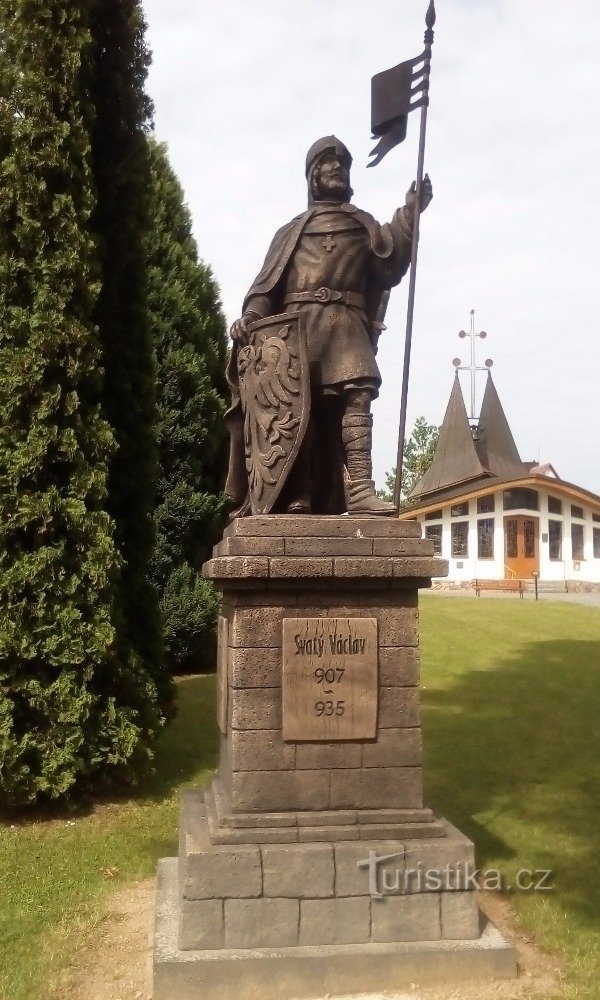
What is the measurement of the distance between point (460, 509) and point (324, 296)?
84.3 feet

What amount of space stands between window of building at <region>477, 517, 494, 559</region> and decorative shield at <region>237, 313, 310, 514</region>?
25.7 metres

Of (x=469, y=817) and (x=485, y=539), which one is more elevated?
(x=485, y=539)

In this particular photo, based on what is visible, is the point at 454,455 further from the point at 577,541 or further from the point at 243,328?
the point at 243,328

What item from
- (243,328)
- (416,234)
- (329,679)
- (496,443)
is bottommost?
(329,679)

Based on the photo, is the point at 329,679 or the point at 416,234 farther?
the point at 416,234

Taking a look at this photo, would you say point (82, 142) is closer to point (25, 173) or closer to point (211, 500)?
point (25, 173)

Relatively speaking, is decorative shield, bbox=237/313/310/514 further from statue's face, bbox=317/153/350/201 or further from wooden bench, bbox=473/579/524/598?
wooden bench, bbox=473/579/524/598

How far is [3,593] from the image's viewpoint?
6.16 meters

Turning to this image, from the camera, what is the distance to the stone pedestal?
360 centimetres

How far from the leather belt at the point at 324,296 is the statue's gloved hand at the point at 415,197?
1.84 feet

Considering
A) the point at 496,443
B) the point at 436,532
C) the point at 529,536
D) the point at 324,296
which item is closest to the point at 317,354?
the point at 324,296

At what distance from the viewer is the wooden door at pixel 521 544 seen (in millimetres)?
28781

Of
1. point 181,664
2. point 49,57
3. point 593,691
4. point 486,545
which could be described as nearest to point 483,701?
point 593,691

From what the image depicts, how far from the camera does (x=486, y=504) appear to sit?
29.1 meters
